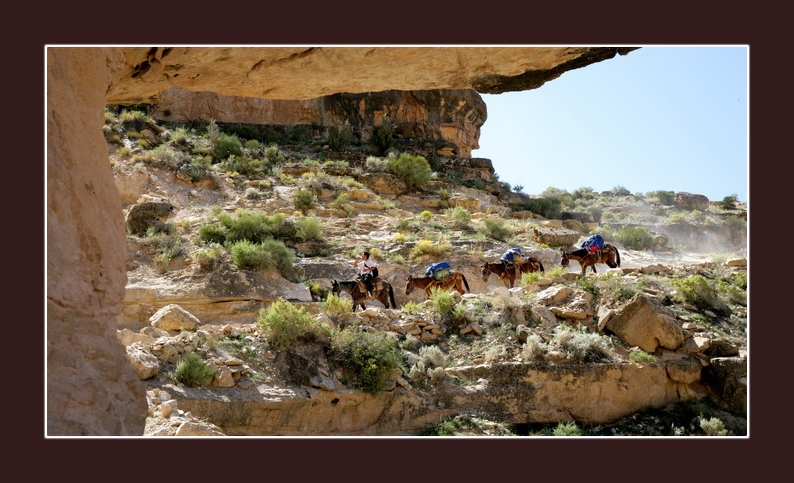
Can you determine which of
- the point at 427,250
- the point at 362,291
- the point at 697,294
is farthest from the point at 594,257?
the point at 362,291

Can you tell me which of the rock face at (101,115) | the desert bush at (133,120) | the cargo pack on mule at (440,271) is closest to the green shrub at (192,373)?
the rock face at (101,115)

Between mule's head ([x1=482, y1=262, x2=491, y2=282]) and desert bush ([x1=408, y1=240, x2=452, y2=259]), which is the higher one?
desert bush ([x1=408, y1=240, x2=452, y2=259])

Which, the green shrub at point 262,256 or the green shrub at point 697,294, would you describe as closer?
the green shrub at point 697,294

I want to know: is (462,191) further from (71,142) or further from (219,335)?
(71,142)

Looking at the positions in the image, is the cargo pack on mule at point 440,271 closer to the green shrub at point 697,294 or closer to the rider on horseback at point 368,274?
the rider on horseback at point 368,274

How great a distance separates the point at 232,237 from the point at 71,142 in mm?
17039

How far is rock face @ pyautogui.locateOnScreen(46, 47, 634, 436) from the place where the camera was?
6.30 meters

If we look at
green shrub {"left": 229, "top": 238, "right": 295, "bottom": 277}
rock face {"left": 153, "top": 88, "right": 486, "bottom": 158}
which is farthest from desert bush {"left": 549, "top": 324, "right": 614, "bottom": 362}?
rock face {"left": 153, "top": 88, "right": 486, "bottom": 158}

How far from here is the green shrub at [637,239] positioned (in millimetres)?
31570

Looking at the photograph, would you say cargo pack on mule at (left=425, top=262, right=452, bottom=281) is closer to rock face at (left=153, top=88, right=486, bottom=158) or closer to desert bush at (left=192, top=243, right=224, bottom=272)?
desert bush at (left=192, top=243, right=224, bottom=272)

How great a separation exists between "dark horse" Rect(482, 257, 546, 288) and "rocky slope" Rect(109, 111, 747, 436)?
1.23 m

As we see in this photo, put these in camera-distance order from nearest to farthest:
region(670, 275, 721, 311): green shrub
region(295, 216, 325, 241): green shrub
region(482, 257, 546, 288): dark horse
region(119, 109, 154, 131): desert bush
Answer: region(670, 275, 721, 311): green shrub < region(482, 257, 546, 288): dark horse < region(295, 216, 325, 241): green shrub < region(119, 109, 154, 131): desert bush

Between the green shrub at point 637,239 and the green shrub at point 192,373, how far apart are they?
22.7m

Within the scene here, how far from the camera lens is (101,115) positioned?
765cm
